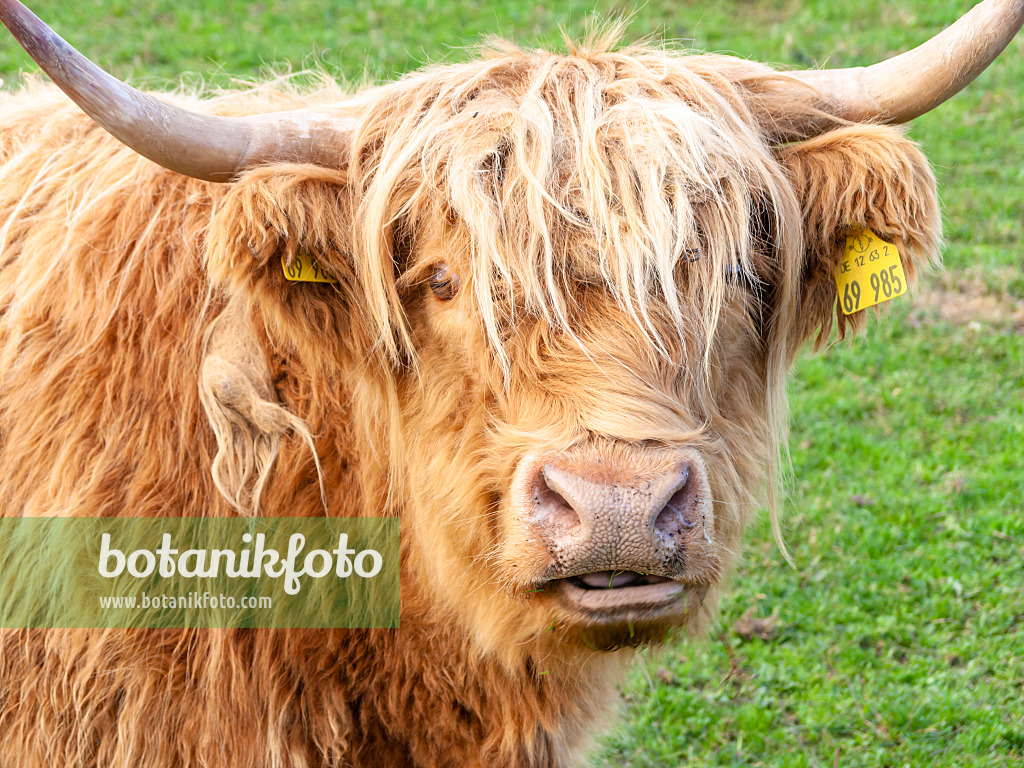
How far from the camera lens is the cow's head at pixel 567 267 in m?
2.05

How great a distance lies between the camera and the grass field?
3.70 m

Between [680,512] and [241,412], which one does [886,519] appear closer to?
[680,512]

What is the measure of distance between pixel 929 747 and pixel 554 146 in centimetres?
261

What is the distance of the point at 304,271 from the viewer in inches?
94.8

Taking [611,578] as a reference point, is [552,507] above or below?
above

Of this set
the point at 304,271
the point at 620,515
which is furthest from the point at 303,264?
the point at 620,515

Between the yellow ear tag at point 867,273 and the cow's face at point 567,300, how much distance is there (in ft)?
0.17

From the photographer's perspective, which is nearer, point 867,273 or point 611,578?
point 611,578

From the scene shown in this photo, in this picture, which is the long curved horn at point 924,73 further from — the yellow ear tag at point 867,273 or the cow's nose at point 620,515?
the cow's nose at point 620,515

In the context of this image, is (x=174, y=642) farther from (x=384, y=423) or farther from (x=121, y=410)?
(x=384, y=423)

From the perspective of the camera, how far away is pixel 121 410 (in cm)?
258

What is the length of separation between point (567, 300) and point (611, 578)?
0.61 meters
